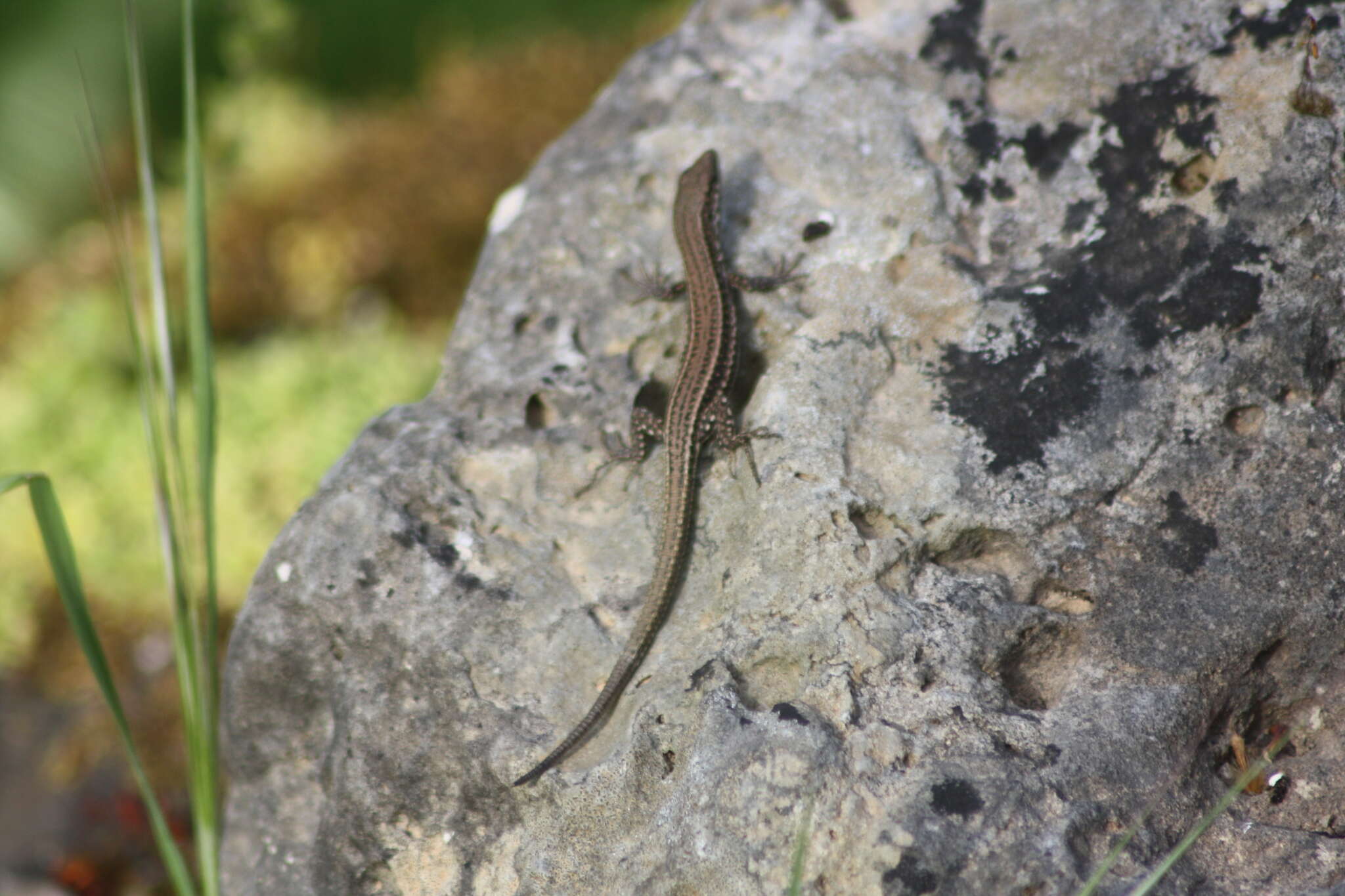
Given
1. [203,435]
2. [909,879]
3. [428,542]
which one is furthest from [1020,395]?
[203,435]

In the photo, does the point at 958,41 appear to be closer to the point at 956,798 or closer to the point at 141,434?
the point at 956,798

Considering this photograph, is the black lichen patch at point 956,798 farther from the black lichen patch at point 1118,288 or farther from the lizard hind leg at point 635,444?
the lizard hind leg at point 635,444

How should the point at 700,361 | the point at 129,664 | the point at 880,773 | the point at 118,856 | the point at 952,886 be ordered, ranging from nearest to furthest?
the point at 952,886 → the point at 880,773 → the point at 700,361 → the point at 118,856 → the point at 129,664

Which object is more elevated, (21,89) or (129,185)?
(21,89)

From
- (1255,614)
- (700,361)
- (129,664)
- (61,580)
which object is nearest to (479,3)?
(129,664)

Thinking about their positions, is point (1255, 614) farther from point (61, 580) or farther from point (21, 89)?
point (21, 89)

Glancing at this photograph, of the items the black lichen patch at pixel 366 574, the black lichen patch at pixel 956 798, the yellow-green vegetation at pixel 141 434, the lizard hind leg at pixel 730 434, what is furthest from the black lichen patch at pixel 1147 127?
the yellow-green vegetation at pixel 141 434
